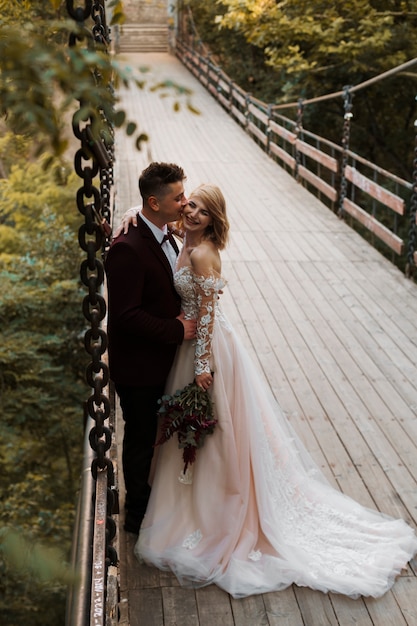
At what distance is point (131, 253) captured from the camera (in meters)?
2.72

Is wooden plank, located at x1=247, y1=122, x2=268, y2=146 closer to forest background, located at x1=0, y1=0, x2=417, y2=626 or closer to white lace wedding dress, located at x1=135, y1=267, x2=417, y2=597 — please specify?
A: forest background, located at x1=0, y1=0, x2=417, y2=626

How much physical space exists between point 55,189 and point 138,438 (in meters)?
9.59

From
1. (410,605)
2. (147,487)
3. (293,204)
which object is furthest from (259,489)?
(293,204)

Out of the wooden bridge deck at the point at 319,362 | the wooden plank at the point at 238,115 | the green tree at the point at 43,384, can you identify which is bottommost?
the green tree at the point at 43,384

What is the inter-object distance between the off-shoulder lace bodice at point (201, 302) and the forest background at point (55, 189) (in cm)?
77

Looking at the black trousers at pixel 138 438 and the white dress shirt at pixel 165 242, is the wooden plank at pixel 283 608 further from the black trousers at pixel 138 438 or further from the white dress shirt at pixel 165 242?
the white dress shirt at pixel 165 242

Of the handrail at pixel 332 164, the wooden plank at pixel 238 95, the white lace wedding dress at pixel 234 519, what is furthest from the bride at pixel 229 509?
the wooden plank at pixel 238 95

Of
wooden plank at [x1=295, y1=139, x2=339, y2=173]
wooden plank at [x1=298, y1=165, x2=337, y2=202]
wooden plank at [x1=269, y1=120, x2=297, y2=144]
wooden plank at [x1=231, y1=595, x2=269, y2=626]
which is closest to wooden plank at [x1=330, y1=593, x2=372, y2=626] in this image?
wooden plank at [x1=231, y1=595, x2=269, y2=626]

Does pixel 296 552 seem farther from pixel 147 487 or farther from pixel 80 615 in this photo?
pixel 80 615

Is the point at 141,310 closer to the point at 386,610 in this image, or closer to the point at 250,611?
the point at 250,611

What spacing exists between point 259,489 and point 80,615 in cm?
102

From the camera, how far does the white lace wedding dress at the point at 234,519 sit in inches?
116

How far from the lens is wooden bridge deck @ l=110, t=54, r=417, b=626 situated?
286cm

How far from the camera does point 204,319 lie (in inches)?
115
